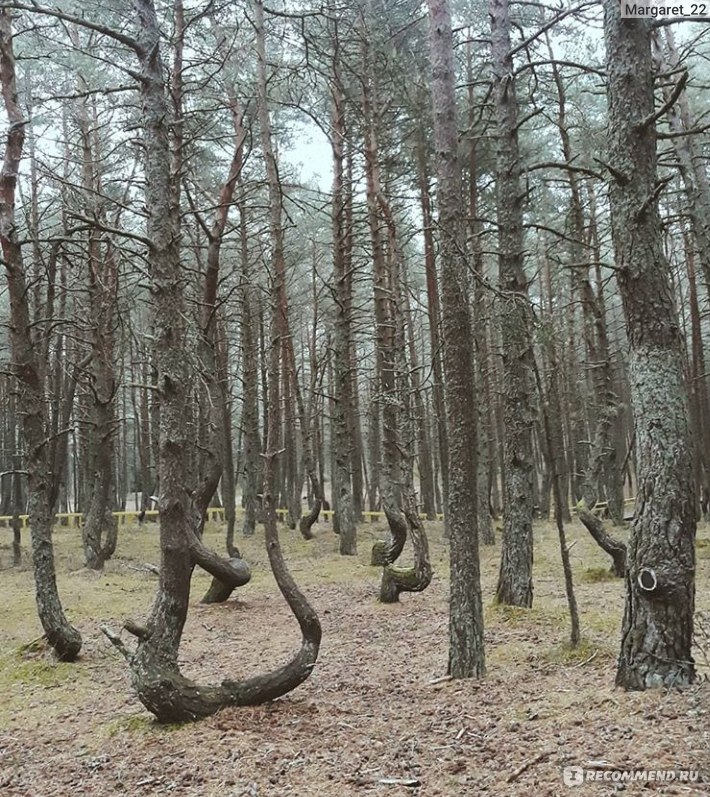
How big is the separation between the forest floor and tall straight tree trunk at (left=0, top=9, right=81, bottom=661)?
1.58 feet

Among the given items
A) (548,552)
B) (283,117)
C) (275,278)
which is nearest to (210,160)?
(283,117)

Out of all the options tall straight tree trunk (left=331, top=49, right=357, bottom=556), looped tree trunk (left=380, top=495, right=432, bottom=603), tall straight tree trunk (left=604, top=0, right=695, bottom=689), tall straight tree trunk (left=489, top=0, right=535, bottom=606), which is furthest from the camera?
tall straight tree trunk (left=331, top=49, right=357, bottom=556)

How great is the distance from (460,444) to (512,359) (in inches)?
115

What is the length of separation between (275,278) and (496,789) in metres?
5.05

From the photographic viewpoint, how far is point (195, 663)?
7.43 meters

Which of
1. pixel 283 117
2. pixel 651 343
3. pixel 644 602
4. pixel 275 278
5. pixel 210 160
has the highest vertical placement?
pixel 283 117

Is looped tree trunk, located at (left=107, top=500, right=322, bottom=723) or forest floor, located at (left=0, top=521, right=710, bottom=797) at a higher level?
looped tree trunk, located at (left=107, top=500, right=322, bottom=723)

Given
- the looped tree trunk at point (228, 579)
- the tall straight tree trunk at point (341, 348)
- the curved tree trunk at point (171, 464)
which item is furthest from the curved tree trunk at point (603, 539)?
the tall straight tree trunk at point (341, 348)

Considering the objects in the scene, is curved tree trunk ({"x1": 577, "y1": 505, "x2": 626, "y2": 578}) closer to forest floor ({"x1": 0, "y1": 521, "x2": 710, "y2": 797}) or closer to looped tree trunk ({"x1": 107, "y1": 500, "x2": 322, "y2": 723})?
forest floor ({"x1": 0, "y1": 521, "x2": 710, "y2": 797})

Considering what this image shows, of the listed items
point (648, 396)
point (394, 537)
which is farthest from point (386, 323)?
point (648, 396)

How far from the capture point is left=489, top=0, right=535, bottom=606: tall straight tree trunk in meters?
8.00

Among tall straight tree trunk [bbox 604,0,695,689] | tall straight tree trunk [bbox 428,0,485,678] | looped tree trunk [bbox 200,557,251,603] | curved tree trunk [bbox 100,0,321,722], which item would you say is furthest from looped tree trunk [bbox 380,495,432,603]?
tall straight tree trunk [bbox 604,0,695,689]

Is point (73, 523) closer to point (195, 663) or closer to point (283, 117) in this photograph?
point (283, 117)

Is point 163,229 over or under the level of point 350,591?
over
